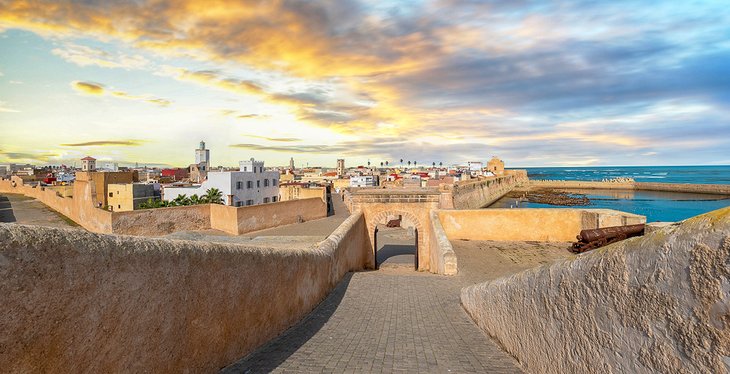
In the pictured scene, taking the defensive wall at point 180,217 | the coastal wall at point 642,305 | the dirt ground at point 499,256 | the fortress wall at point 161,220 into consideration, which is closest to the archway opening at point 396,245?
the dirt ground at point 499,256

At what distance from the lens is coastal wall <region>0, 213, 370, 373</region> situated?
7.77 feet

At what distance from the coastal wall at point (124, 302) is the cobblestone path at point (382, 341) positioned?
24.9 inches

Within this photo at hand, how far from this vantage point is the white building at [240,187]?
136 ft

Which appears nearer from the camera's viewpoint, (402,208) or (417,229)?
(402,208)

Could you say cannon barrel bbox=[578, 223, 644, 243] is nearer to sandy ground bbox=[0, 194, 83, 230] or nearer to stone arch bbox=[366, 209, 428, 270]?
stone arch bbox=[366, 209, 428, 270]

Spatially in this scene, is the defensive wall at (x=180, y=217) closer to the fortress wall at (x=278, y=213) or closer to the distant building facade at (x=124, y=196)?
the fortress wall at (x=278, y=213)

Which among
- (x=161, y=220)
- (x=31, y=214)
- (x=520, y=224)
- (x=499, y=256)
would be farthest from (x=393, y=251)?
(x=31, y=214)

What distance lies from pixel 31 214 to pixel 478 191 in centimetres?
5095

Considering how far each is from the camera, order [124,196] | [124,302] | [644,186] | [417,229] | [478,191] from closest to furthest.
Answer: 1. [124,302]
2. [417,229]
3. [124,196]
4. [478,191]
5. [644,186]

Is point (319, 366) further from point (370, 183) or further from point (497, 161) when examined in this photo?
point (497, 161)

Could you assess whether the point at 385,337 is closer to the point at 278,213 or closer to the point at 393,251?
the point at 393,251

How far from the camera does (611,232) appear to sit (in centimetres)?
1562

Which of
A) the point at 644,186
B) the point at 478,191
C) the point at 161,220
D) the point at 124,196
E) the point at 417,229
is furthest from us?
the point at 644,186

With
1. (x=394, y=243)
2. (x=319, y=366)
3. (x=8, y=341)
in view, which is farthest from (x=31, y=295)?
(x=394, y=243)
